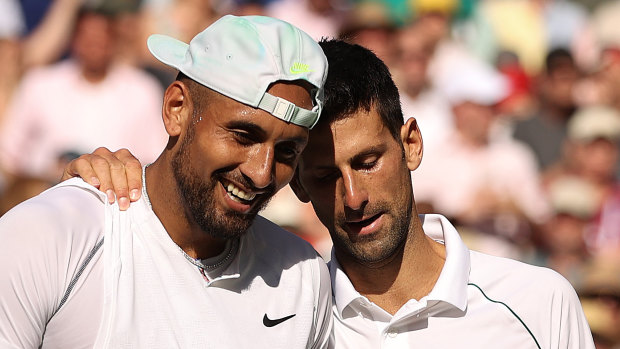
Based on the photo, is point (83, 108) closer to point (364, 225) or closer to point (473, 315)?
point (364, 225)

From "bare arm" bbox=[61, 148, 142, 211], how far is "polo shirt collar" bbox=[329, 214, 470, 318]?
0.91 metres

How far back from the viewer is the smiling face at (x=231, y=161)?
2.87 m

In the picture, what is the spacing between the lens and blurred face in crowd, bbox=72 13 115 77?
739 centimetres

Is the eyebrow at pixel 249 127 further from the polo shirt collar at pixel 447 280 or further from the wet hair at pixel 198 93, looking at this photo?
the polo shirt collar at pixel 447 280

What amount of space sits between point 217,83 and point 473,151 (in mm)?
5025

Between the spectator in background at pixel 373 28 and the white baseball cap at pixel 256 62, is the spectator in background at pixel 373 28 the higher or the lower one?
the lower one

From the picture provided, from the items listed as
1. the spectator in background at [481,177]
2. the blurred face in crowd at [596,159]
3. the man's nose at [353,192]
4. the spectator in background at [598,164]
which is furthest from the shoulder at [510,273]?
the blurred face in crowd at [596,159]

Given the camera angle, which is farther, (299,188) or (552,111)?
(552,111)

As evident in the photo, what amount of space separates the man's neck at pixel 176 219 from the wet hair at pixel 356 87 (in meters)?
0.66

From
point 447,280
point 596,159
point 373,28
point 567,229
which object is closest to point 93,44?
point 373,28

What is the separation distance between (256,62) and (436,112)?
504 centimetres

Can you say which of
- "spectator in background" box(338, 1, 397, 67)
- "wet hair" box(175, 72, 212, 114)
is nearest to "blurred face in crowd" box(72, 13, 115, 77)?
"spectator in background" box(338, 1, 397, 67)

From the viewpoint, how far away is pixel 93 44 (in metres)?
7.39

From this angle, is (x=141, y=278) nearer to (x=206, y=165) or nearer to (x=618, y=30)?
(x=206, y=165)
